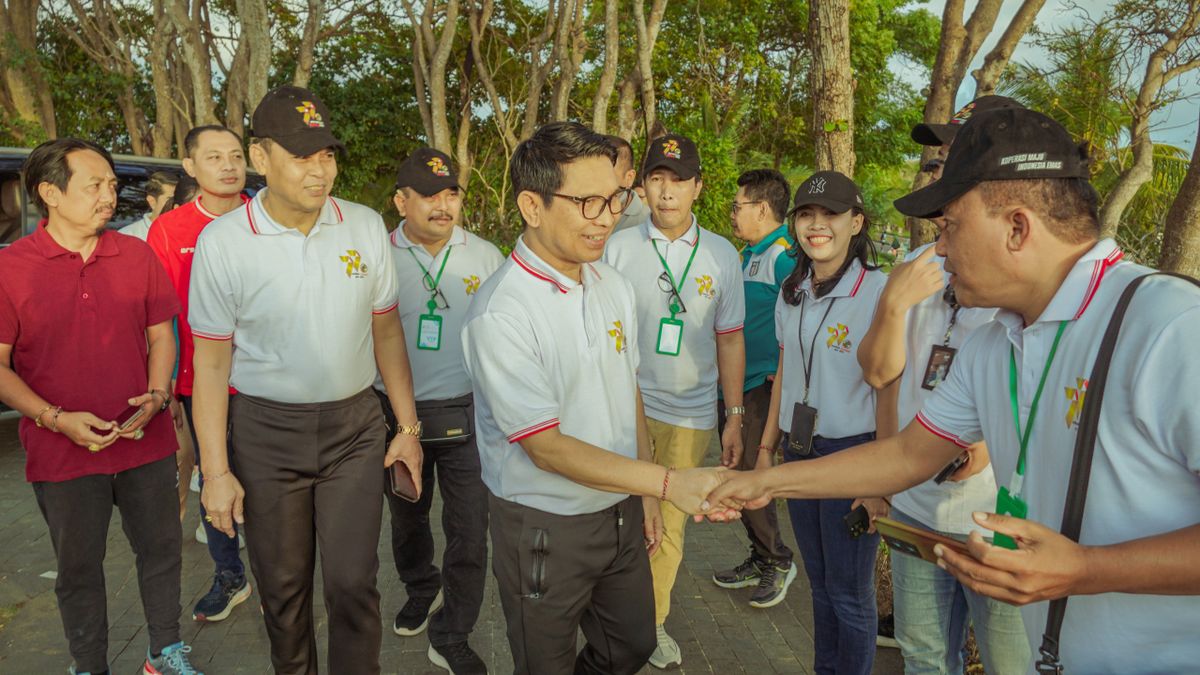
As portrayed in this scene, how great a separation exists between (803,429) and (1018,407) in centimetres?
147

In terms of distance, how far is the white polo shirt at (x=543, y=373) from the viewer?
2510 mm

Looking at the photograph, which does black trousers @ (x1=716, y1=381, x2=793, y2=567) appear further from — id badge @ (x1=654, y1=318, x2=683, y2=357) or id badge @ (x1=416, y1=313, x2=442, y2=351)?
id badge @ (x1=416, y1=313, x2=442, y2=351)

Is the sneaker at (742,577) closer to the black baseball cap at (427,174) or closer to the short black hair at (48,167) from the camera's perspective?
the black baseball cap at (427,174)

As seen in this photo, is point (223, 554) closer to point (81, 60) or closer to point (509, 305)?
point (509, 305)

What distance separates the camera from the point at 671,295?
3977 millimetres

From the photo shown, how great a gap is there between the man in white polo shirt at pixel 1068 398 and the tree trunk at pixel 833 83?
3369 mm

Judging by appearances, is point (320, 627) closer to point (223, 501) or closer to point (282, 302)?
→ point (223, 501)

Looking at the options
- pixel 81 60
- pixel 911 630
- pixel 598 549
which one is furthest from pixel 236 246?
pixel 81 60

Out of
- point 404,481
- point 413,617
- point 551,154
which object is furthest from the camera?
point 413,617

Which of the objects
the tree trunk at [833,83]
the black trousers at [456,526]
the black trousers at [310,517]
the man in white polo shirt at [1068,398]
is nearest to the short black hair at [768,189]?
the tree trunk at [833,83]

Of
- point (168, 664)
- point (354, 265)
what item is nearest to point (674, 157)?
point (354, 265)

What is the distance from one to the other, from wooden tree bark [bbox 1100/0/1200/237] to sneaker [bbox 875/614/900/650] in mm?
5086

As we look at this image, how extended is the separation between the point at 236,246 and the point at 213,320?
0.28 metres

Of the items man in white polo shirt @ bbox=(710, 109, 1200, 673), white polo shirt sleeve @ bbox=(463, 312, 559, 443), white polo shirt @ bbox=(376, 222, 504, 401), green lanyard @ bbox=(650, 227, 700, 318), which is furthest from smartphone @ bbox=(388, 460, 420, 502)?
man in white polo shirt @ bbox=(710, 109, 1200, 673)
